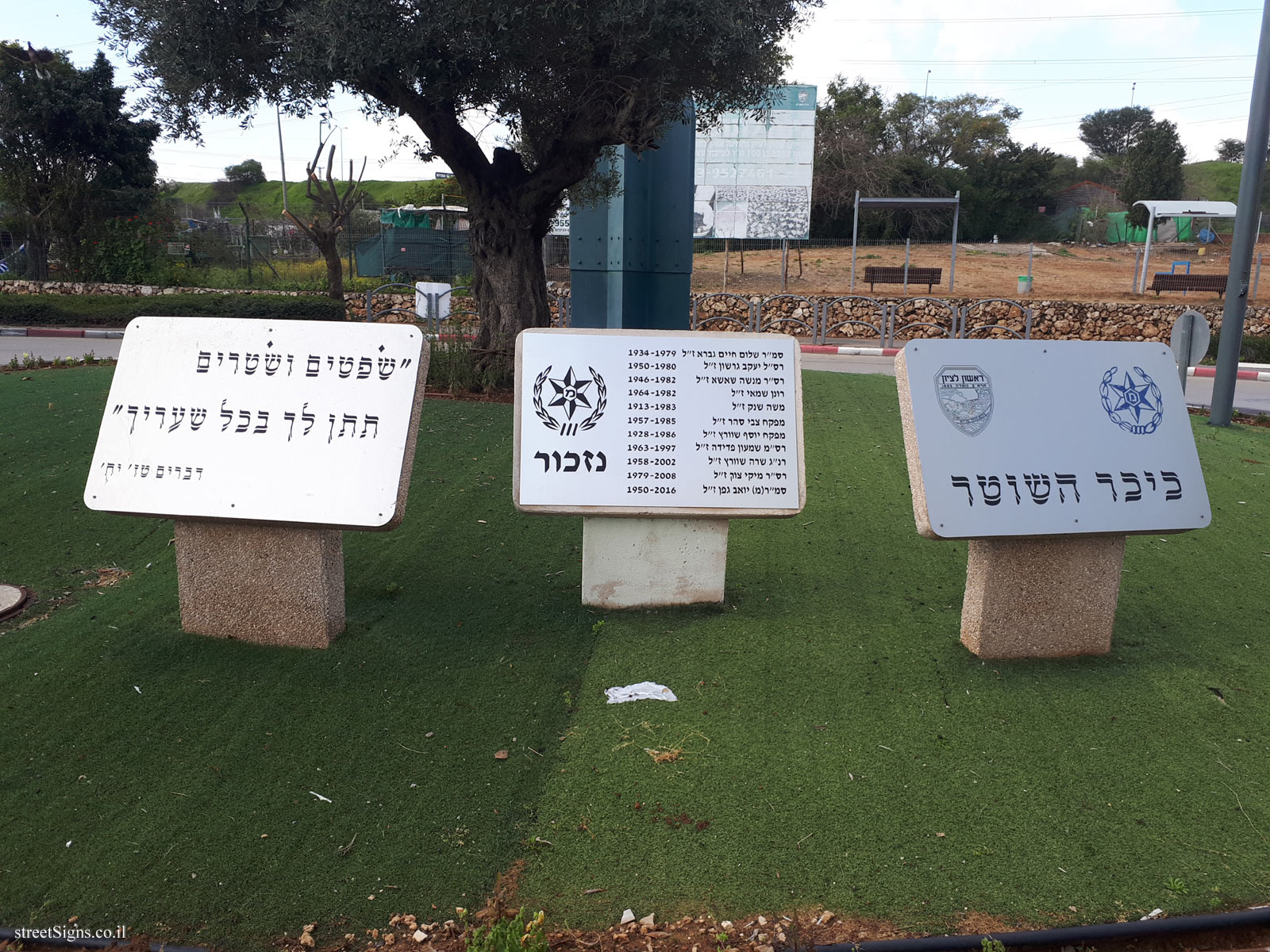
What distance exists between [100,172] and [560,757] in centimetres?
2719

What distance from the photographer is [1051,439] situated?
13.8 ft

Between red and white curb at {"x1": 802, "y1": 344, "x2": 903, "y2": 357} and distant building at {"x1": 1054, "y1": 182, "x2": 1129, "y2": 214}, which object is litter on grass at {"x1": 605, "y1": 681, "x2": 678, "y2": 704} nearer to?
red and white curb at {"x1": 802, "y1": 344, "x2": 903, "y2": 357}

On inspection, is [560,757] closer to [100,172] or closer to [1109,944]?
[1109,944]

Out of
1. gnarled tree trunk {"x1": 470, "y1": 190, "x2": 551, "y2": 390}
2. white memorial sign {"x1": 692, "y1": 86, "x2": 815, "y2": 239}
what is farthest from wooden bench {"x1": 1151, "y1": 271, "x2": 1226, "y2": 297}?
gnarled tree trunk {"x1": 470, "y1": 190, "x2": 551, "y2": 390}

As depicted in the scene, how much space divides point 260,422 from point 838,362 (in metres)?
14.4

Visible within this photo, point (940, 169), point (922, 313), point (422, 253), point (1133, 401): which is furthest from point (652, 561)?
point (940, 169)

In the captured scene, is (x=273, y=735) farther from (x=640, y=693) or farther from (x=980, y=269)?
(x=980, y=269)

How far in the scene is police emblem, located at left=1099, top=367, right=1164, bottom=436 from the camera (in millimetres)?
4324

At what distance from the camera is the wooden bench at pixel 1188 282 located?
24.0m

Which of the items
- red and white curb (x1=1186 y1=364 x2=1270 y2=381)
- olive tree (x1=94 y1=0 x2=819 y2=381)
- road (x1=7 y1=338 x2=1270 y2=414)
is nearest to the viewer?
olive tree (x1=94 y1=0 x2=819 y2=381)

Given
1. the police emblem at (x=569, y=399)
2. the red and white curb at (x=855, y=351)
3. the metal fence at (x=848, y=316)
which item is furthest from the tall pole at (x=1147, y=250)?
the police emblem at (x=569, y=399)

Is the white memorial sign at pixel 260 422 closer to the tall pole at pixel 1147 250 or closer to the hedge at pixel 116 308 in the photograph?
the hedge at pixel 116 308

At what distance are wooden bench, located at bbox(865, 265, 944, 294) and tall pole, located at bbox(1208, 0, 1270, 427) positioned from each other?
16.1 meters

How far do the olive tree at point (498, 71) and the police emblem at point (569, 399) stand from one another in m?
4.05
